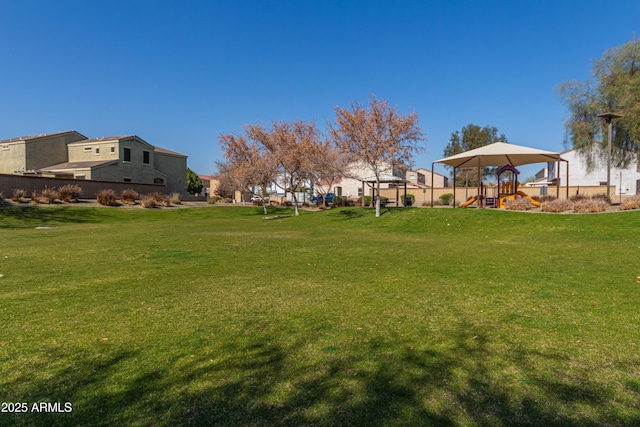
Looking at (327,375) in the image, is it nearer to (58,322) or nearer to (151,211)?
(58,322)

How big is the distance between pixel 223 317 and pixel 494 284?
447 centimetres

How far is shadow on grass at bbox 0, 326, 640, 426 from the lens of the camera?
8.43ft

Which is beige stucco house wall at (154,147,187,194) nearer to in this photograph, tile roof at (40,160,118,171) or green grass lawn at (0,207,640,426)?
tile roof at (40,160,118,171)

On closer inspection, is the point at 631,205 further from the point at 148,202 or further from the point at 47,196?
the point at 47,196

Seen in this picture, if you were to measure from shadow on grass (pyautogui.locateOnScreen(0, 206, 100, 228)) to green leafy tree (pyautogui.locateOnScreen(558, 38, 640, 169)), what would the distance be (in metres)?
33.4

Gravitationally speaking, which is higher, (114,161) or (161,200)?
(114,161)

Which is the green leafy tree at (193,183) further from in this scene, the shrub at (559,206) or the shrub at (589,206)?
the shrub at (589,206)

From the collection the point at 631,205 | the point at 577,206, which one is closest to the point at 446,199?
the point at 577,206

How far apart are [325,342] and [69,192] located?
35.2m

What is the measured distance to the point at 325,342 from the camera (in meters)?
3.92

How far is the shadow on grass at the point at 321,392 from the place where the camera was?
2570 millimetres

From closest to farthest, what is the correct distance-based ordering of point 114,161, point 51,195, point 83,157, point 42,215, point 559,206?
point 559,206 < point 42,215 < point 51,195 < point 114,161 < point 83,157

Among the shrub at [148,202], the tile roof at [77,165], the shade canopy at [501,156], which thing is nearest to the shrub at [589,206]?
the shade canopy at [501,156]

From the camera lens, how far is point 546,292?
5836 mm
